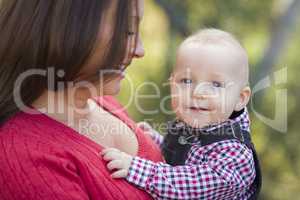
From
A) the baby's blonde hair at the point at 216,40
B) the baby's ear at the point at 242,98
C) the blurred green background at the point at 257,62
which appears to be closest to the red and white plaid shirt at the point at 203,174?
the baby's ear at the point at 242,98

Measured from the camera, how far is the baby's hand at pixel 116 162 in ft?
4.89

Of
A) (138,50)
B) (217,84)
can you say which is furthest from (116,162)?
(217,84)

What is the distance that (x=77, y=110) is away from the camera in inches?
64.1

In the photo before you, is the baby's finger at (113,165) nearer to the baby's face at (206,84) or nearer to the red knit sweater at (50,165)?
the red knit sweater at (50,165)

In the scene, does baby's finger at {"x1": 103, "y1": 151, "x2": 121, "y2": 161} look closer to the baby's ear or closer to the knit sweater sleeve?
the knit sweater sleeve

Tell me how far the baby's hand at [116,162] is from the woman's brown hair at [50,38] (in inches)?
8.6

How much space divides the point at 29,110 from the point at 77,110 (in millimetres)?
169

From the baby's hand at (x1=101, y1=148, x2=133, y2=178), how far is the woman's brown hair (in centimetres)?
22

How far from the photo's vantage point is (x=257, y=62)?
355 cm

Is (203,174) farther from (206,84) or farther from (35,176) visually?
(35,176)

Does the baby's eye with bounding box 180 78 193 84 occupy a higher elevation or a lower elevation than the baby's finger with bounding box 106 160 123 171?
higher

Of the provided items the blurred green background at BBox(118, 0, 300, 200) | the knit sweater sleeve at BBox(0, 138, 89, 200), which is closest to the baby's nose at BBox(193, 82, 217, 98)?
the knit sweater sleeve at BBox(0, 138, 89, 200)

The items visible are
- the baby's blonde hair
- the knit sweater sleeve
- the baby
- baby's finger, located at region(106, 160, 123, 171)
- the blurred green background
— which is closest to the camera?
the knit sweater sleeve

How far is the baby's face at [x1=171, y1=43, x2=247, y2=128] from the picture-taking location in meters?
1.69
